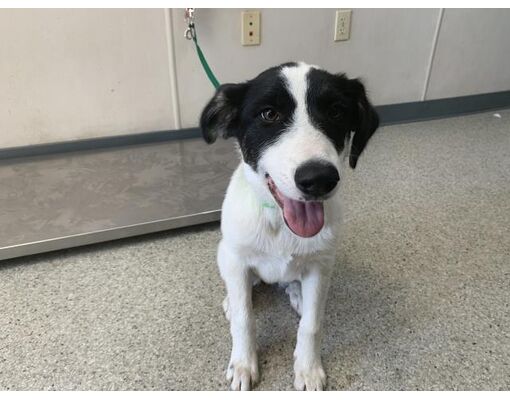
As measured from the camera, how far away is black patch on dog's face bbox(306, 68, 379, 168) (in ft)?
2.73

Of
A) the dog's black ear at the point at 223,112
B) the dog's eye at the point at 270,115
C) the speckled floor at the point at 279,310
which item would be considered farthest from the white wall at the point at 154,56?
the dog's eye at the point at 270,115

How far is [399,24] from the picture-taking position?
2.40 m

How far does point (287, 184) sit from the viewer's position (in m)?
0.77

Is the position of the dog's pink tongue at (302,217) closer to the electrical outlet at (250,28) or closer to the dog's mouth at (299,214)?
the dog's mouth at (299,214)

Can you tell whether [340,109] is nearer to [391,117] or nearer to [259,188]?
Result: [259,188]

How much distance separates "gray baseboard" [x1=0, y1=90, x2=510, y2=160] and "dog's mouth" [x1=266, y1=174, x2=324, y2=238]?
1.49 meters

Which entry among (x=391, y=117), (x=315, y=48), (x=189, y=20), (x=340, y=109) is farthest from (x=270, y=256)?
(x=391, y=117)

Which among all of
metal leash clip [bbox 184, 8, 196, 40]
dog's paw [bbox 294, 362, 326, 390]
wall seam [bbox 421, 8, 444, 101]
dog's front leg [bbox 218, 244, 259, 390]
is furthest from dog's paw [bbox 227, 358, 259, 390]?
wall seam [bbox 421, 8, 444, 101]

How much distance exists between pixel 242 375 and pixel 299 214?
431 mm

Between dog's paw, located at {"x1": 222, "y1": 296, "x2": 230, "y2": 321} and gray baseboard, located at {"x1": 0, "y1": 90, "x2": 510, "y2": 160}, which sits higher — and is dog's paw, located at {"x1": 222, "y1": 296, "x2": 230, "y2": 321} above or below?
below

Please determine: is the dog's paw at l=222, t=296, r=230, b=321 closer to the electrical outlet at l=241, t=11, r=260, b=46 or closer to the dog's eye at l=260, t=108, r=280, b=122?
the dog's eye at l=260, t=108, r=280, b=122

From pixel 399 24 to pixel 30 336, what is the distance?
2360 millimetres

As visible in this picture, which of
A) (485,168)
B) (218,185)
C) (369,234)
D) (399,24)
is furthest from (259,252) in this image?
(399,24)
